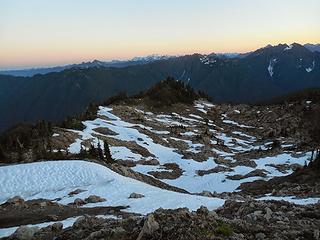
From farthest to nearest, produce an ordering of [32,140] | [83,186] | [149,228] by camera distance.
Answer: [32,140] < [83,186] < [149,228]

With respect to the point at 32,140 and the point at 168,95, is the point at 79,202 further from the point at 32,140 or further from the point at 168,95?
the point at 168,95

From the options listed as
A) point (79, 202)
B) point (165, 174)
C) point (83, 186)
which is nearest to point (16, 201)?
point (79, 202)

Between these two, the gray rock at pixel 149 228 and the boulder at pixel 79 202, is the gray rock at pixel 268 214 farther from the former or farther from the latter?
the boulder at pixel 79 202

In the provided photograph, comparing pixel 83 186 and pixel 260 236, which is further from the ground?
pixel 260 236

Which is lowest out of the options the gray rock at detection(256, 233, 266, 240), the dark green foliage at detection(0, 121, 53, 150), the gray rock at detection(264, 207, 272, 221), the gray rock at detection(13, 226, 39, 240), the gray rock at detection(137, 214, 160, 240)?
the dark green foliage at detection(0, 121, 53, 150)

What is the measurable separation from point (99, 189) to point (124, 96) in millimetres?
95396

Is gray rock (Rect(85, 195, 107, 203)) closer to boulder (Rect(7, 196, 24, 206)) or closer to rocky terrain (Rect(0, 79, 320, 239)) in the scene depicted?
rocky terrain (Rect(0, 79, 320, 239))

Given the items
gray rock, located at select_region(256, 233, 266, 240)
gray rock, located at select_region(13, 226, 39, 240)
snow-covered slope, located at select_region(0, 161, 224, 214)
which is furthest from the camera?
snow-covered slope, located at select_region(0, 161, 224, 214)

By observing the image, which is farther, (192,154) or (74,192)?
(192,154)

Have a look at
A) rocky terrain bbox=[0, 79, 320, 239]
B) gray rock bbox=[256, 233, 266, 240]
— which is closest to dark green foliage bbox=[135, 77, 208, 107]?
rocky terrain bbox=[0, 79, 320, 239]

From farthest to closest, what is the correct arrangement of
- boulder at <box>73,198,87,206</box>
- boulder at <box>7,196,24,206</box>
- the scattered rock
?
the scattered rock
boulder at <box>7,196,24,206</box>
boulder at <box>73,198,87,206</box>

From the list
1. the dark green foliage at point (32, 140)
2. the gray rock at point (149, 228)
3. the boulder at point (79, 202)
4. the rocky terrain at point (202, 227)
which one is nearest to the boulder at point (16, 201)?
the boulder at point (79, 202)

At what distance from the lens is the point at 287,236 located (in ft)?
45.5

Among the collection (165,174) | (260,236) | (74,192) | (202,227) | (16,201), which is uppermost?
(202,227)
